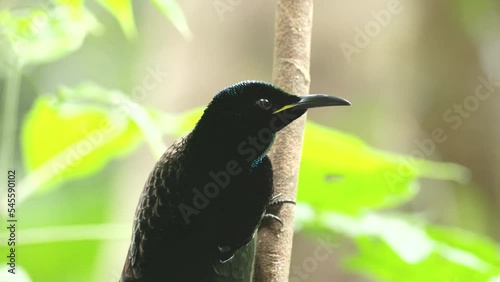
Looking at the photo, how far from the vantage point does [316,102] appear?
1130 millimetres

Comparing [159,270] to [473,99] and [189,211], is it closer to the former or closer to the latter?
[189,211]

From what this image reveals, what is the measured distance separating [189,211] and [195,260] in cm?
10

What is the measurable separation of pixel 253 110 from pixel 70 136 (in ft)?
1.66

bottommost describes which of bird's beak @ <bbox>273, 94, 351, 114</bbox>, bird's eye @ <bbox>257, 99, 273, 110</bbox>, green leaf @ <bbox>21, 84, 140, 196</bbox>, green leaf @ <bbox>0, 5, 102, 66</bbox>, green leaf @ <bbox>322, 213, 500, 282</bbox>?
green leaf @ <bbox>322, 213, 500, 282</bbox>

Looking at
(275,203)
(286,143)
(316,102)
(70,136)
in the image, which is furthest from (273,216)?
(70,136)

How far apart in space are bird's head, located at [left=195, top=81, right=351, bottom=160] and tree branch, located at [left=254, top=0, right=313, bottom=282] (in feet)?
0.28

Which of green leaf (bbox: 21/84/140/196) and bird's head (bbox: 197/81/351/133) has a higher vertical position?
green leaf (bbox: 21/84/140/196)

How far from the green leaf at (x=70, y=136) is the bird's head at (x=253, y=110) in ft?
0.79

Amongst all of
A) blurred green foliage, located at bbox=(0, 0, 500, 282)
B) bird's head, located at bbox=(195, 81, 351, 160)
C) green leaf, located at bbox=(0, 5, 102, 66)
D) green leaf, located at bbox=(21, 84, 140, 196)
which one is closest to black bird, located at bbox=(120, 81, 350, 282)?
bird's head, located at bbox=(195, 81, 351, 160)

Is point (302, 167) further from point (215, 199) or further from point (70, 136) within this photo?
point (70, 136)

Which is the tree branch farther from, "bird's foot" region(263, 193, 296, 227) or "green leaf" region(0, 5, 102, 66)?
"green leaf" region(0, 5, 102, 66)

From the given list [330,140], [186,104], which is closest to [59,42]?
[330,140]

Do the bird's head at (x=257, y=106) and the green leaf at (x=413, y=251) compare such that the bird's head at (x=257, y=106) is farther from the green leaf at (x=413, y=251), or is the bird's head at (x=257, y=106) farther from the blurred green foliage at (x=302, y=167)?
the green leaf at (x=413, y=251)

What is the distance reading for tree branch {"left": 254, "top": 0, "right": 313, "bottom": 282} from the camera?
3.96 ft
